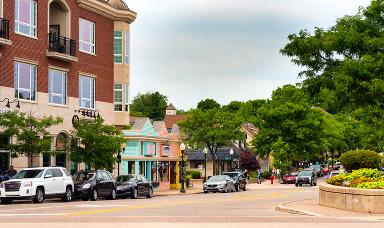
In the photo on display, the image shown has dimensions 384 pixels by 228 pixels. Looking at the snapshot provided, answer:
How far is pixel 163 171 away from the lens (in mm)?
63000

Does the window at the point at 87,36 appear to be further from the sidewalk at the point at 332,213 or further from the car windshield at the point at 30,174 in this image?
the sidewalk at the point at 332,213

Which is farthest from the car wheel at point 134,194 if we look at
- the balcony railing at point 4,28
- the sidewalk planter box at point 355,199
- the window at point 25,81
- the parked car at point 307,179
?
the parked car at point 307,179

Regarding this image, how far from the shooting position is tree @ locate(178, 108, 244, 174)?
75.3m

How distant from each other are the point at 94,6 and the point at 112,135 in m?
10.7

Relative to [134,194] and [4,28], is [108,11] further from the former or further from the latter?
[134,194]

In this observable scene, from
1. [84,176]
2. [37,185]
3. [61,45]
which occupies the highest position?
[61,45]

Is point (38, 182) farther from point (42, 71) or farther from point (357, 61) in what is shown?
point (357, 61)

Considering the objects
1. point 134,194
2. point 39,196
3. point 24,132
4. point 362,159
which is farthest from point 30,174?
point 362,159

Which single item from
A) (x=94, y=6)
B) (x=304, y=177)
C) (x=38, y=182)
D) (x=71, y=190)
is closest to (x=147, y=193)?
(x=71, y=190)

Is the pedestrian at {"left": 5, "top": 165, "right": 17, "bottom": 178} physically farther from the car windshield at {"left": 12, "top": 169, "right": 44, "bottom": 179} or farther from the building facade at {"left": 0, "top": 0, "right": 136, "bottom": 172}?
→ the car windshield at {"left": 12, "top": 169, "right": 44, "bottom": 179}

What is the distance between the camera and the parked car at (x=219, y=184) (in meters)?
53.0

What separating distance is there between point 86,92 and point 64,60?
3842 mm

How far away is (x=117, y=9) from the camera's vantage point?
52469 mm

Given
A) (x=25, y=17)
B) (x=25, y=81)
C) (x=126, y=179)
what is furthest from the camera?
(x=25, y=17)
